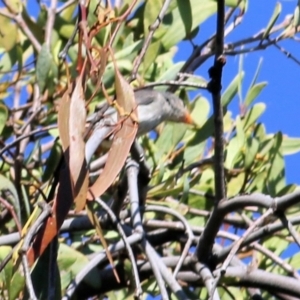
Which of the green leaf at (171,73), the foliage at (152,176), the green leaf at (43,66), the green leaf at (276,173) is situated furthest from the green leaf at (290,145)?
the green leaf at (43,66)

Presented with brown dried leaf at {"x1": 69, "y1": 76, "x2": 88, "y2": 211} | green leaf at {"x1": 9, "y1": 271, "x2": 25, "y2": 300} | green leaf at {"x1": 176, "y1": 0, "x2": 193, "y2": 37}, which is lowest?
green leaf at {"x1": 9, "y1": 271, "x2": 25, "y2": 300}

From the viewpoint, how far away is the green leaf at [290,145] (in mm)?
2273

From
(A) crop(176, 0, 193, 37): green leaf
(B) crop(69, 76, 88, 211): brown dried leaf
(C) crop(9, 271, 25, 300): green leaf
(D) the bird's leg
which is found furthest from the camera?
(A) crop(176, 0, 193, 37): green leaf

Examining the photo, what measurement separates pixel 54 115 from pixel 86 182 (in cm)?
103

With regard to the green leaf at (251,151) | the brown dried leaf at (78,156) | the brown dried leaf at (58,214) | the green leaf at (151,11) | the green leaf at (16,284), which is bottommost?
the green leaf at (16,284)

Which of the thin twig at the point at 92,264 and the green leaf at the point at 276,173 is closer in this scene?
the thin twig at the point at 92,264

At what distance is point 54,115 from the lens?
7.42 feet

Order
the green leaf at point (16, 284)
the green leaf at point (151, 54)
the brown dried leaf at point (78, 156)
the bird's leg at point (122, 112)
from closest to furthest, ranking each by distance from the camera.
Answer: the brown dried leaf at point (78, 156)
the bird's leg at point (122, 112)
the green leaf at point (16, 284)
the green leaf at point (151, 54)

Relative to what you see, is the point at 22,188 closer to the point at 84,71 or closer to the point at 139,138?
the point at 139,138

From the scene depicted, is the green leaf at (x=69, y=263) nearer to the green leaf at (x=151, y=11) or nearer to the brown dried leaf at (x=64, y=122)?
the brown dried leaf at (x=64, y=122)

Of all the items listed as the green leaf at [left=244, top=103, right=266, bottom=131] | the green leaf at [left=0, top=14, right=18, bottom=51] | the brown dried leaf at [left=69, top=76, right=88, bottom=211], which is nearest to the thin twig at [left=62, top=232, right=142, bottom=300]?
the brown dried leaf at [left=69, top=76, right=88, bottom=211]

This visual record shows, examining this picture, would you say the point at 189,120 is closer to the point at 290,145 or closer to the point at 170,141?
the point at 170,141

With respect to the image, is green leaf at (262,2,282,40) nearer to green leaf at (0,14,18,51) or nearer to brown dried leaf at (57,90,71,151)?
green leaf at (0,14,18,51)

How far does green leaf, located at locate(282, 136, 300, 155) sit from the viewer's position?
2.27m
